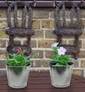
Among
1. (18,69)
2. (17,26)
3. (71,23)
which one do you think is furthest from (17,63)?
(71,23)

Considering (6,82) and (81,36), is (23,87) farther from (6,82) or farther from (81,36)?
(81,36)

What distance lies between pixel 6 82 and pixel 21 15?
0.64 meters

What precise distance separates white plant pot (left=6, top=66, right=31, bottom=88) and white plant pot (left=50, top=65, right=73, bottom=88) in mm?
168

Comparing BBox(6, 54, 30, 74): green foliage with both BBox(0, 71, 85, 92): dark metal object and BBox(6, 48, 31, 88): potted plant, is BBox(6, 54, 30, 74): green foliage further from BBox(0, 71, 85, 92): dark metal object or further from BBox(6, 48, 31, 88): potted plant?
BBox(0, 71, 85, 92): dark metal object

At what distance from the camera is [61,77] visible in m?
2.12

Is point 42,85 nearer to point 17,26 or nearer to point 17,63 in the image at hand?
point 17,63

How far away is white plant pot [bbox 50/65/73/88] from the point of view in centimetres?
211

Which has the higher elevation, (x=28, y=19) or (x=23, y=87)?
(x=28, y=19)

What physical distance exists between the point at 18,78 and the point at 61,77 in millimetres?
270

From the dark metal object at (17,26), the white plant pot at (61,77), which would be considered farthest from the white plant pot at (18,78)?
the dark metal object at (17,26)

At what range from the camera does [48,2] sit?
266 centimetres

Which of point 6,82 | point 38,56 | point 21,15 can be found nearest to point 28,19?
point 21,15

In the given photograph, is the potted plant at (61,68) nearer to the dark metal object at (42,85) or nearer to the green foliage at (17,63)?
the dark metal object at (42,85)

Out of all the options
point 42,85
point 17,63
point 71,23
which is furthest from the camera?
point 71,23
